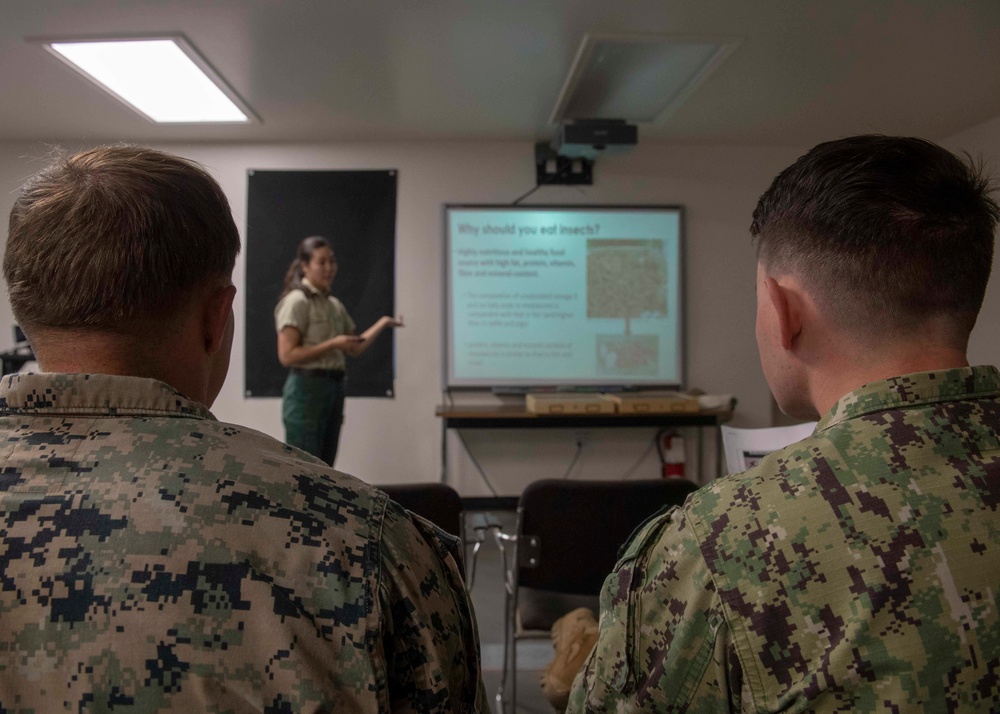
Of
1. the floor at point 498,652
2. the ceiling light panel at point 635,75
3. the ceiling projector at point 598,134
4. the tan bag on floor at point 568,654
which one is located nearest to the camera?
the tan bag on floor at point 568,654

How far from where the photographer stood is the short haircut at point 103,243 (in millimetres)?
664

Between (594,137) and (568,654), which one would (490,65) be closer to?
(594,137)

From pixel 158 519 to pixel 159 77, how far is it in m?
3.25

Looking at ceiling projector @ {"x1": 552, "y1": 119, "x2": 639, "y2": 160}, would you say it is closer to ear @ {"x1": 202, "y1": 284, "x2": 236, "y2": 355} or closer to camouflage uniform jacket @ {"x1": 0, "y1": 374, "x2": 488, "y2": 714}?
ear @ {"x1": 202, "y1": 284, "x2": 236, "y2": 355}

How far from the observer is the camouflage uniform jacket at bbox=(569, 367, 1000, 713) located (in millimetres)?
601

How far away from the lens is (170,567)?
629 millimetres

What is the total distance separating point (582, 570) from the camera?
1.98m

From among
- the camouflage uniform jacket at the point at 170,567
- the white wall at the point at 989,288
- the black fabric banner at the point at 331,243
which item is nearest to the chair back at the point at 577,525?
the camouflage uniform jacket at the point at 170,567

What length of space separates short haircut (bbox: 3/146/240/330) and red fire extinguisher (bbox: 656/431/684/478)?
401cm

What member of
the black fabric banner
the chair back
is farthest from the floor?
the black fabric banner

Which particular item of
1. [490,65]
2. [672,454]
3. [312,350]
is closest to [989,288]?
[672,454]

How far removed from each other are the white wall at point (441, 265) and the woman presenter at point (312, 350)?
940 millimetres

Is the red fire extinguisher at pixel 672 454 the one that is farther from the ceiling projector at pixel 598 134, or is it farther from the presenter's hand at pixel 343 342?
the presenter's hand at pixel 343 342

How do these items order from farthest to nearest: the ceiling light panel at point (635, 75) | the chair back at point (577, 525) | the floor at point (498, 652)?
the ceiling light panel at point (635, 75) < the floor at point (498, 652) < the chair back at point (577, 525)
